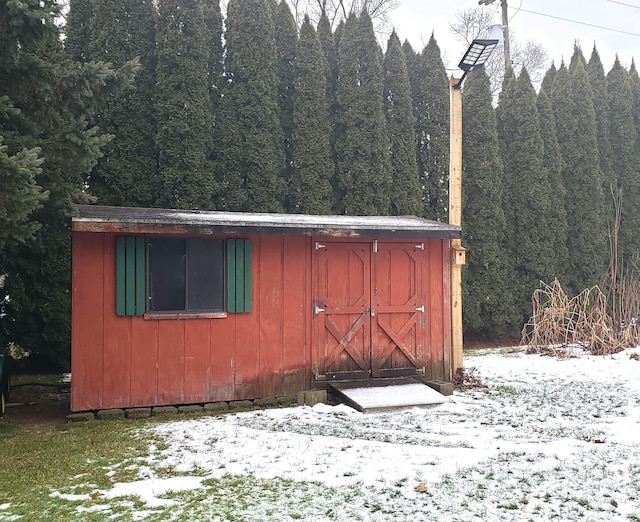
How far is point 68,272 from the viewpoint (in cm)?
870

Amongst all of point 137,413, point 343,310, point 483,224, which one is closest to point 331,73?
point 483,224

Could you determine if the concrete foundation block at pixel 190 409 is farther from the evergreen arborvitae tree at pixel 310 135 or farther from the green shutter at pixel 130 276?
the evergreen arborvitae tree at pixel 310 135

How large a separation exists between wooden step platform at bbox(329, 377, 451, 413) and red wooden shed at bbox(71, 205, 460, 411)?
178mm

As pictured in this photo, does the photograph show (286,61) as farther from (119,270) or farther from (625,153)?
(625,153)

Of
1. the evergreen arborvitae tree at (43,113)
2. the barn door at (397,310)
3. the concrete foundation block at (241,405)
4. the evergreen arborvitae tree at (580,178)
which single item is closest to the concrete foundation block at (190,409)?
the concrete foundation block at (241,405)

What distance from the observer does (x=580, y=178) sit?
1279 cm

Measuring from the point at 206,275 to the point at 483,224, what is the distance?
7167 mm

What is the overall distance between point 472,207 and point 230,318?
704 cm

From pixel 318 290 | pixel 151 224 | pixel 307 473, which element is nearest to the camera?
pixel 307 473

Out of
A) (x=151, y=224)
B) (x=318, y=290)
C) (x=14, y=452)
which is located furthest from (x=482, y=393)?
(x=14, y=452)

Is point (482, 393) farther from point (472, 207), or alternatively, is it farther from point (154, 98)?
point (154, 98)

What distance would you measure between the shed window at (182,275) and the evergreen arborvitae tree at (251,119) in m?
3.84

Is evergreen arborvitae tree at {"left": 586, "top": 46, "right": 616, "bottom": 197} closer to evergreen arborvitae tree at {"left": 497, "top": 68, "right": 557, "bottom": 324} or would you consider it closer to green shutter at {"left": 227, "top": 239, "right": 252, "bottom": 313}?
evergreen arborvitae tree at {"left": 497, "top": 68, "right": 557, "bottom": 324}

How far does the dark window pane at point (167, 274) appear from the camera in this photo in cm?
621
